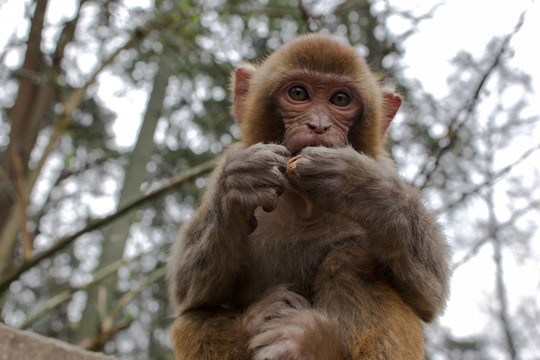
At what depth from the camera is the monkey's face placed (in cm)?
321

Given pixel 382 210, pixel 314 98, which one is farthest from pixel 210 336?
pixel 314 98

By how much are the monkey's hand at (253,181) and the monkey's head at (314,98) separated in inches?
14.1

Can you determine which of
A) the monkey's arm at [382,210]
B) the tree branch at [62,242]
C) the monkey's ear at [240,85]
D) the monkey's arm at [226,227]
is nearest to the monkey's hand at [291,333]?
the monkey's arm at [226,227]

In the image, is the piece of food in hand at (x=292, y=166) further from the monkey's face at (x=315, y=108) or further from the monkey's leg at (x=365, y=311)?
the monkey's leg at (x=365, y=311)

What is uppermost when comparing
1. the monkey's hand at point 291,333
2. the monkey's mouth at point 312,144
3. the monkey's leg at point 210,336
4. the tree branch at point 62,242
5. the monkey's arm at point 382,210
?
the monkey's mouth at point 312,144

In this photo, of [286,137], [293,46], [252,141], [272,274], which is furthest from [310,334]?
[293,46]

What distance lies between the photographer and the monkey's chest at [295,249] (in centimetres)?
335

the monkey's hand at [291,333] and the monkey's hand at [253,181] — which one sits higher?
the monkey's hand at [253,181]

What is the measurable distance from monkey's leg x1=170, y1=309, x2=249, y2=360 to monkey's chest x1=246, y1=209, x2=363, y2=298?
0.29m

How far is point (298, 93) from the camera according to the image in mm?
3607

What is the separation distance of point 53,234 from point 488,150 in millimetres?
8385

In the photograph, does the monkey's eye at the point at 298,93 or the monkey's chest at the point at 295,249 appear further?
the monkey's eye at the point at 298,93

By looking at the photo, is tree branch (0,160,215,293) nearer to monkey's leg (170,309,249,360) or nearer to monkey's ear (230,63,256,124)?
monkey's ear (230,63,256,124)

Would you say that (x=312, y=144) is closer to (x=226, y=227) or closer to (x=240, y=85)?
(x=226, y=227)
